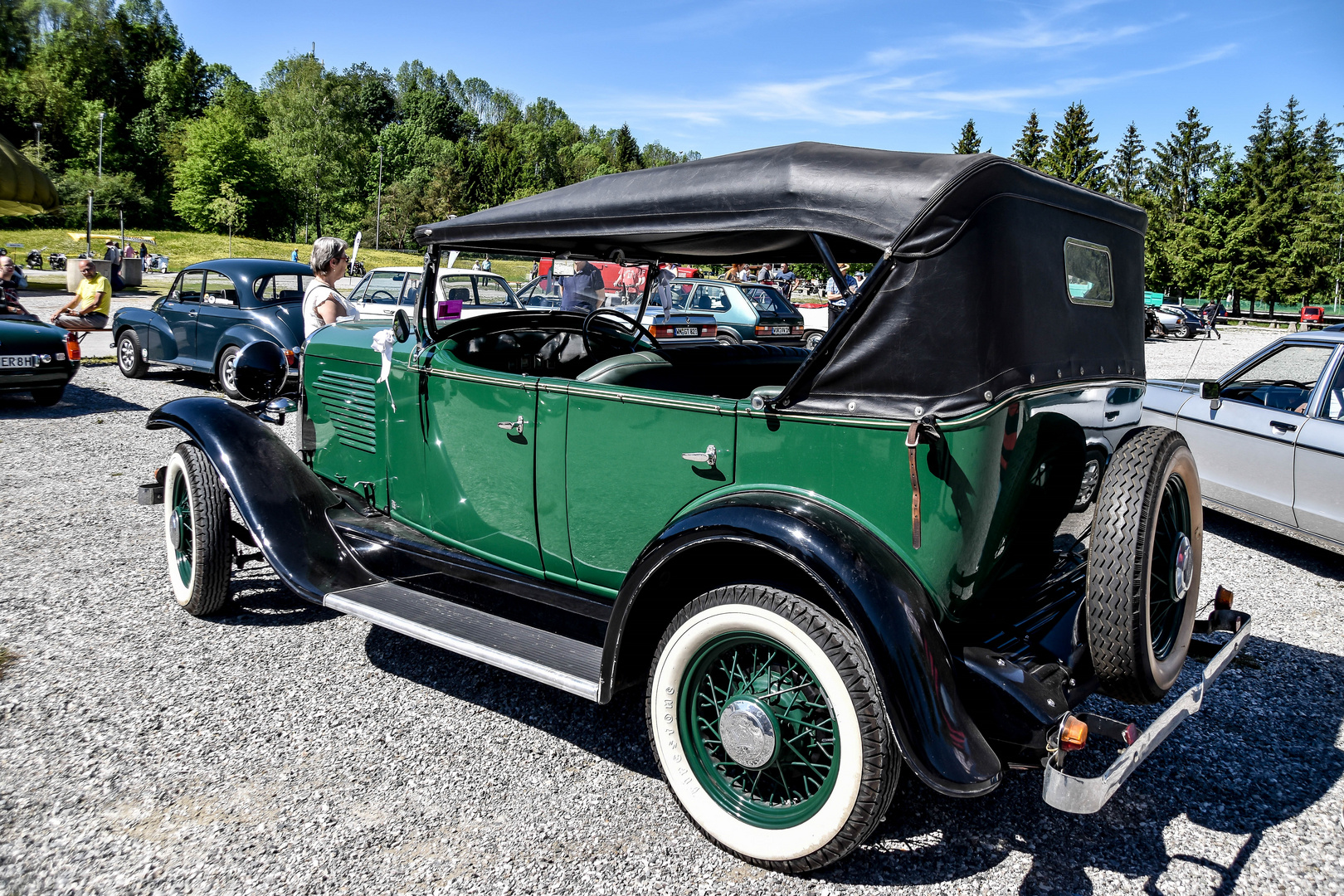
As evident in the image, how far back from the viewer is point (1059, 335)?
8.75 ft

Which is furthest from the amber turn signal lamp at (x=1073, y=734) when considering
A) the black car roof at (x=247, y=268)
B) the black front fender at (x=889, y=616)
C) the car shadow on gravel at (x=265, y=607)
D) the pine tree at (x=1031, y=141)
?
the pine tree at (x=1031, y=141)

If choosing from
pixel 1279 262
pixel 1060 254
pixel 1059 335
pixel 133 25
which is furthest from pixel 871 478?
pixel 133 25

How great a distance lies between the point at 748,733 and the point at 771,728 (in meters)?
A: 0.07

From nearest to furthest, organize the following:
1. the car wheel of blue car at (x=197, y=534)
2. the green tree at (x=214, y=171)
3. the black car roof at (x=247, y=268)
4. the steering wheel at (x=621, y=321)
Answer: the steering wheel at (x=621, y=321) < the car wheel of blue car at (x=197, y=534) < the black car roof at (x=247, y=268) < the green tree at (x=214, y=171)

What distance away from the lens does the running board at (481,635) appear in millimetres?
2732

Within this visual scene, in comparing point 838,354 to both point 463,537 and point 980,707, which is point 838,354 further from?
point 463,537

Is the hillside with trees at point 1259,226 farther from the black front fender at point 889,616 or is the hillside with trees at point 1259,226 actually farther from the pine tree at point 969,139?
the black front fender at point 889,616

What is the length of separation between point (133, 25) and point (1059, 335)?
109 metres

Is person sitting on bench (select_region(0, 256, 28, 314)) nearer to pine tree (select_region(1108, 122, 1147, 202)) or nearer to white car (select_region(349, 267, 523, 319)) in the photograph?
white car (select_region(349, 267, 523, 319))

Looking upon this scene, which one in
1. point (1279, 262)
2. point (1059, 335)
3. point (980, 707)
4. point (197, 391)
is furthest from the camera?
point (1279, 262)

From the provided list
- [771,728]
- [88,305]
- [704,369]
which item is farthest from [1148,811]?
[88,305]

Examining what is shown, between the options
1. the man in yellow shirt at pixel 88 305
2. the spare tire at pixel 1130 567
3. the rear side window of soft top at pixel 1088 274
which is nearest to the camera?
the spare tire at pixel 1130 567

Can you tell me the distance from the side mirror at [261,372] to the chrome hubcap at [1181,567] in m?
4.32

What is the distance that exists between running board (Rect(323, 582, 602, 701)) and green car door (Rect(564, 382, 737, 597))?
12.3 inches
